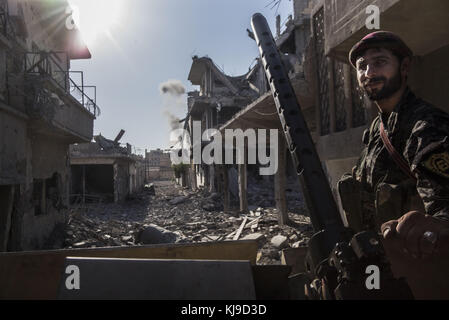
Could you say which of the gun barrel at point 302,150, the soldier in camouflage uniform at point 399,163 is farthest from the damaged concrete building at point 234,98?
the soldier in camouflage uniform at point 399,163

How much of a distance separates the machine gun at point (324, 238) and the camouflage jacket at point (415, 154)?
32cm

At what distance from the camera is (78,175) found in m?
23.2

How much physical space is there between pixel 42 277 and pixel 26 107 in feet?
22.2

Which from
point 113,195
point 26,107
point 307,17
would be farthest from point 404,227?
point 113,195

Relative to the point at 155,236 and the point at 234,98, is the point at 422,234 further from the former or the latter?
the point at 234,98

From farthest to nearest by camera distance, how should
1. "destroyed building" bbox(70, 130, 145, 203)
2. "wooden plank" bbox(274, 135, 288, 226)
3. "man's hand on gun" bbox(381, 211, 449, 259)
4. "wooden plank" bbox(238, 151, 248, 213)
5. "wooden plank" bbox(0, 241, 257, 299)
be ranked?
"destroyed building" bbox(70, 130, 145, 203)
"wooden plank" bbox(238, 151, 248, 213)
"wooden plank" bbox(274, 135, 288, 226)
"wooden plank" bbox(0, 241, 257, 299)
"man's hand on gun" bbox(381, 211, 449, 259)

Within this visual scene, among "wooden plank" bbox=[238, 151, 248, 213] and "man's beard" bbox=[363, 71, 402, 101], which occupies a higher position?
"man's beard" bbox=[363, 71, 402, 101]

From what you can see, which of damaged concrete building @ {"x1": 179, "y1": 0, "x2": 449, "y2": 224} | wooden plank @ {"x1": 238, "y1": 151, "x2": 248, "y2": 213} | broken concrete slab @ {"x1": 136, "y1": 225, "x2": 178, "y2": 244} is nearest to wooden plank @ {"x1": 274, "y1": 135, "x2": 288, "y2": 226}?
damaged concrete building @ {"x1": 179, "y1": 0, "x2": 449, "y2": 224}

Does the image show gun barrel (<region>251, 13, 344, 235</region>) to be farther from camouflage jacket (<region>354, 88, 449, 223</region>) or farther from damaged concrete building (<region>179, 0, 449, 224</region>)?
damaged concrete building (<region>179, 0, 449, 224</region>)

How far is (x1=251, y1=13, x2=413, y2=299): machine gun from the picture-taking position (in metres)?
1.23

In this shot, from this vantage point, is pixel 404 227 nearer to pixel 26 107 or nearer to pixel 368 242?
pixel 368 242

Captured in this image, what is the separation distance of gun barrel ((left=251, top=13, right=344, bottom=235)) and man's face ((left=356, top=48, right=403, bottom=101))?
1.64 ft

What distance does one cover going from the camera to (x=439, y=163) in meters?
1.38
